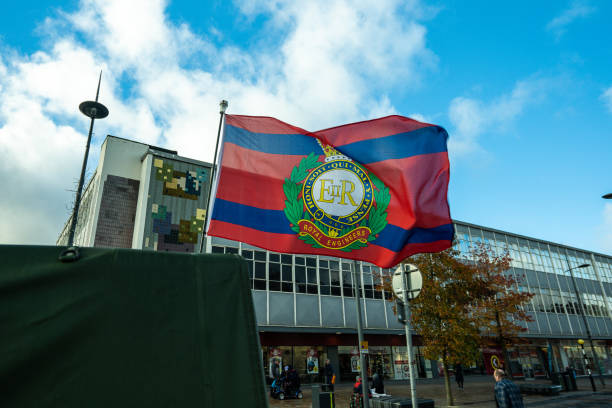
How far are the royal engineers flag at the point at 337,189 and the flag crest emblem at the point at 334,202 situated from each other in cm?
2

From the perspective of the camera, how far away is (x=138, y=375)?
181 centimetres

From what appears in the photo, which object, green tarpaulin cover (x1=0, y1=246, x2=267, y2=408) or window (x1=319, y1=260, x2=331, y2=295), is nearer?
green tarpaulin cover (x1=0, y1=246, x2=267, y2=408)

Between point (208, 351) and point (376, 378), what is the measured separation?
18.5 metres

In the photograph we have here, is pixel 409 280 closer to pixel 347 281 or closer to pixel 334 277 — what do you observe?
pixel 334 277

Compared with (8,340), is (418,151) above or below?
above

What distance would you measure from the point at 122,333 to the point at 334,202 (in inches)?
265

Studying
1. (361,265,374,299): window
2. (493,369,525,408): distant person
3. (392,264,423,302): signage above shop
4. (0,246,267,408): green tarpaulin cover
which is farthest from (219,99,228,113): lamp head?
(361,265,374,299): window

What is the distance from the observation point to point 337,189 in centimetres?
852

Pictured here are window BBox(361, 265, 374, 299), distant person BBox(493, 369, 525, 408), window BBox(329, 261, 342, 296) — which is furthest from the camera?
window BBox(361, 265, 374, 299)

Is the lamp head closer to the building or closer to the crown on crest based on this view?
the crown on crest

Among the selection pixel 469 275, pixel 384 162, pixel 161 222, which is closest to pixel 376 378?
pixel 469 275

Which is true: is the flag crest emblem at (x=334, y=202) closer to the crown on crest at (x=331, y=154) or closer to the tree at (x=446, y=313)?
the crown on crest at (x=331, y=154)

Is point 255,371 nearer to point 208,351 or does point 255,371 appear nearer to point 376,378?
point 208,351

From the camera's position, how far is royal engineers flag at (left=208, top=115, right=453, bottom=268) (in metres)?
7.98
